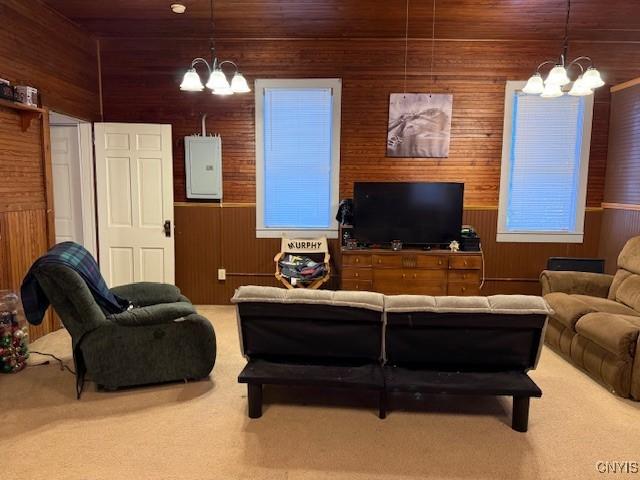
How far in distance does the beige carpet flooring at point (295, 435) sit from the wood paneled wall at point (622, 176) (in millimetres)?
2233

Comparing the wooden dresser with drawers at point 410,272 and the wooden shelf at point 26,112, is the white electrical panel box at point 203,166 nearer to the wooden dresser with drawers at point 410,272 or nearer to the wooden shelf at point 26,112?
the wooden shelf at point 26,112

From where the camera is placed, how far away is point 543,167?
16.1 feet

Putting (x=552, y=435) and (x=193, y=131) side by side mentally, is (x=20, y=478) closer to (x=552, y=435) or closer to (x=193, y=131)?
(x=552, y=435)

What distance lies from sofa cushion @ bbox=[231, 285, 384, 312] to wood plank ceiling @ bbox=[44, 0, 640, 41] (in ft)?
9.10

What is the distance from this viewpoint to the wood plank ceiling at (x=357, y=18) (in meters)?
3.86

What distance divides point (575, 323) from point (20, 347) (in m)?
4.32

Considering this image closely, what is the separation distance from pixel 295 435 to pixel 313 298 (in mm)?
791

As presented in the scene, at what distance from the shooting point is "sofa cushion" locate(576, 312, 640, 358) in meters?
2.85

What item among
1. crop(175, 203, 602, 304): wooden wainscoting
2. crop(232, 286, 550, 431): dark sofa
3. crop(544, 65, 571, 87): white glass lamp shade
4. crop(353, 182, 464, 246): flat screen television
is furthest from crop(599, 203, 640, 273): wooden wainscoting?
crop(232, 286, 550, 431): dark sofa

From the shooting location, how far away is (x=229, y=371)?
332cm

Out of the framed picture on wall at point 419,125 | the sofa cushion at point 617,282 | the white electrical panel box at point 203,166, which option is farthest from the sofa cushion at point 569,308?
the white electrical panel box at point 203,166

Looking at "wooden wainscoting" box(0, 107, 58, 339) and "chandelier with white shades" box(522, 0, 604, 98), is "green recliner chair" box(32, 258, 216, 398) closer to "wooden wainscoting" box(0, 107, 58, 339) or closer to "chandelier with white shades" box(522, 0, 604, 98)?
"wooden wainscoting" box(0, 107, 58, 339)

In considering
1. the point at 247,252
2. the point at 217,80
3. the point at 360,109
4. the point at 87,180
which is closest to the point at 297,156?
the point at 360,109

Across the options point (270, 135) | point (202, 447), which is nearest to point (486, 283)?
point (270, 135)
